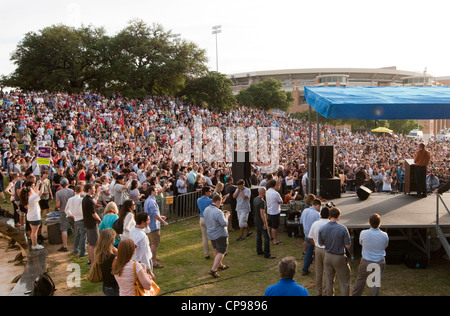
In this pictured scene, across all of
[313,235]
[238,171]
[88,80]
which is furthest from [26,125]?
[88,80]

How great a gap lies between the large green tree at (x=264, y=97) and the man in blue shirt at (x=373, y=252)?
5397 cm

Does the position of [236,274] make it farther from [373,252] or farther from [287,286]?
[287,286]

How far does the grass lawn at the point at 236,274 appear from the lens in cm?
688

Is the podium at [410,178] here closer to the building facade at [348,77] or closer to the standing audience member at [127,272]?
the standing audience member at [127,272]

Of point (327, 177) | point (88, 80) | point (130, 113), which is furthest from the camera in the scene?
point (88, 80)

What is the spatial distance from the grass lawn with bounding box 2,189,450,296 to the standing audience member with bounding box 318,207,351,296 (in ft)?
2.98

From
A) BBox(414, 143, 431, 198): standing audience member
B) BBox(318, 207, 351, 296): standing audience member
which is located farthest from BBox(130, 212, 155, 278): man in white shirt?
BBox(414, 143, 431, 198): standing audience member

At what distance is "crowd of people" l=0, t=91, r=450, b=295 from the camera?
7.44 metres

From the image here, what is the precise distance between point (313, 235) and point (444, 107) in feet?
15.5

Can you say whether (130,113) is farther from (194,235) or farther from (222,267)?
(222,267)

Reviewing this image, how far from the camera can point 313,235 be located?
261 inches

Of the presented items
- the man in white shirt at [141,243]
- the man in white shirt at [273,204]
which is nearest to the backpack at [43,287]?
the man in white shirt at [141,243]

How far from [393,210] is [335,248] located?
13.6ft

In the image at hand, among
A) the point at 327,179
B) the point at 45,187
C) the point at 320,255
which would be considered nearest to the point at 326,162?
the point at 327,179
